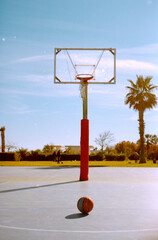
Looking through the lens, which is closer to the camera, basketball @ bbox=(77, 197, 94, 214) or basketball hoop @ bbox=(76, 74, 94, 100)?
basketball @ bbox=(77, 197, 94, 214)

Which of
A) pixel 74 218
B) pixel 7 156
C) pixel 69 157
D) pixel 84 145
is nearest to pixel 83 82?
pixel 84 145

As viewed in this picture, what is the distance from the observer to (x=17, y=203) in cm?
982

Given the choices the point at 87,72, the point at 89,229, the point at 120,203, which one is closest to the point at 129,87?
the point at 87,72

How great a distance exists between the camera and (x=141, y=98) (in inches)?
1791

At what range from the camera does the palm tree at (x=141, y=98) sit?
4475cm

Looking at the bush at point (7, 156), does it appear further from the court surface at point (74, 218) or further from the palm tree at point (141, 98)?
Result: the court surface at point (74, 218)

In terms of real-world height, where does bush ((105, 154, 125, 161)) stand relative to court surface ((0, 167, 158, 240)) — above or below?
above

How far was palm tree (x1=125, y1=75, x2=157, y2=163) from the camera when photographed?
44.8 meters

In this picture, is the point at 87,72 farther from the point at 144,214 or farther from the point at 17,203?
the point at 144,214

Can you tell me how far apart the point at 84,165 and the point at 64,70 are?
5.59 m

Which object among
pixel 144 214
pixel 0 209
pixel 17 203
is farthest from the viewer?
pixel 17 203

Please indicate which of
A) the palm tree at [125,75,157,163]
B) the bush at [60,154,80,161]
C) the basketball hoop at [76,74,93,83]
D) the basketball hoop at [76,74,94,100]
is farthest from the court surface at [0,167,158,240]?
the bush at [60,154,80,161]

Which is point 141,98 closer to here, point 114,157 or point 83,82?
point 114,157

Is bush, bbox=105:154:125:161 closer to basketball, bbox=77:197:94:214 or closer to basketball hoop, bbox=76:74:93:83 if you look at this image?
basketball hoop, bbox=76:74:93:83
